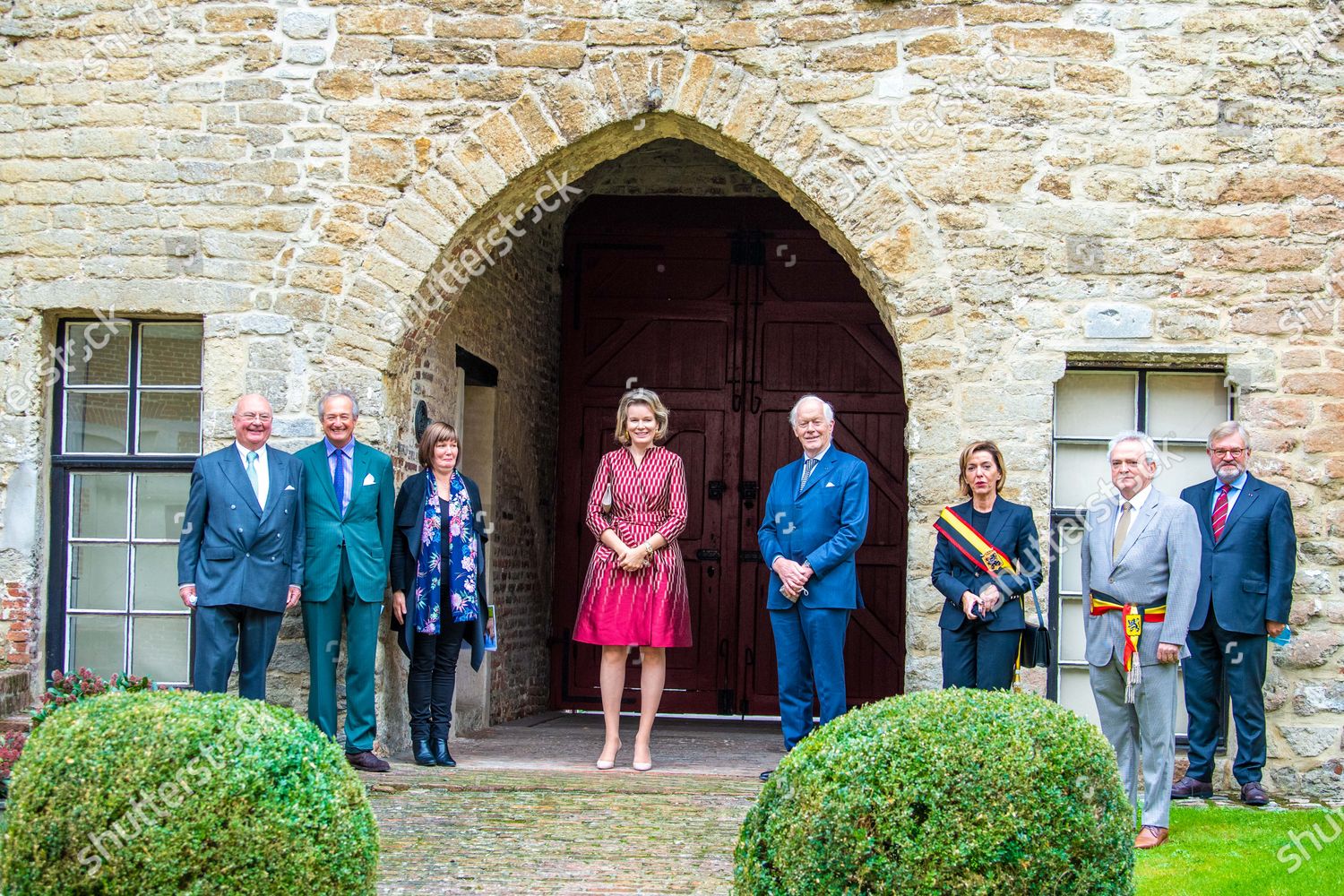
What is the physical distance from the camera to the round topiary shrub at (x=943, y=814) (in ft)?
11.8

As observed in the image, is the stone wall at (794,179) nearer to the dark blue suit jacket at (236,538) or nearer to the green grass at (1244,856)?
the dark blue suit jacket at (236,538)

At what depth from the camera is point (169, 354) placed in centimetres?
714

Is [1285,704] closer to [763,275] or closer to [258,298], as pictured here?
[763,275]

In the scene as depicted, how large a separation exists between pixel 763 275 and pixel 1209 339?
3.35 metres

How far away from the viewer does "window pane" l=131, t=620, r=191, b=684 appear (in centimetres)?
711

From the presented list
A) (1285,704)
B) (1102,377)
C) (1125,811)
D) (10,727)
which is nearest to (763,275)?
(1102,377)

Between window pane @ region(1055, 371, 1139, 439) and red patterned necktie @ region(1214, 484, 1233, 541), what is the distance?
0.67 m

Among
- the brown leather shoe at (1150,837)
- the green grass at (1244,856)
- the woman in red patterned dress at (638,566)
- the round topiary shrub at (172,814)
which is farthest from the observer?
the woman in red patterned dress at (638,566)

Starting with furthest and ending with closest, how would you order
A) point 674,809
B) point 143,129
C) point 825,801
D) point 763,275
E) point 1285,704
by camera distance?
1. point 763,275
2. point 143,129
3. point 1285,704
4. point 674,809
5. point 825,801

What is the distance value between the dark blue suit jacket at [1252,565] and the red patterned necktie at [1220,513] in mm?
22

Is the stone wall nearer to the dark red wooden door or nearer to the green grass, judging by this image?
the green grass

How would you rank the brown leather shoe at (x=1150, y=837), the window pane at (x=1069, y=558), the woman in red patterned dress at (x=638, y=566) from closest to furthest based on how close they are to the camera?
the brown leather shoe at (x=1150, y=837) → the woman in red patterned dress at (x=638, y=566) → the window pane at (x=1069, y=558)

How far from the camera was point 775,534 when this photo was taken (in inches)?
255

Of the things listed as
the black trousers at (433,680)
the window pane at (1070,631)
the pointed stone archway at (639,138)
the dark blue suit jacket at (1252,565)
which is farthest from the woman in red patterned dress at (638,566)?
the dark blue suit jacket at (1252,565)
